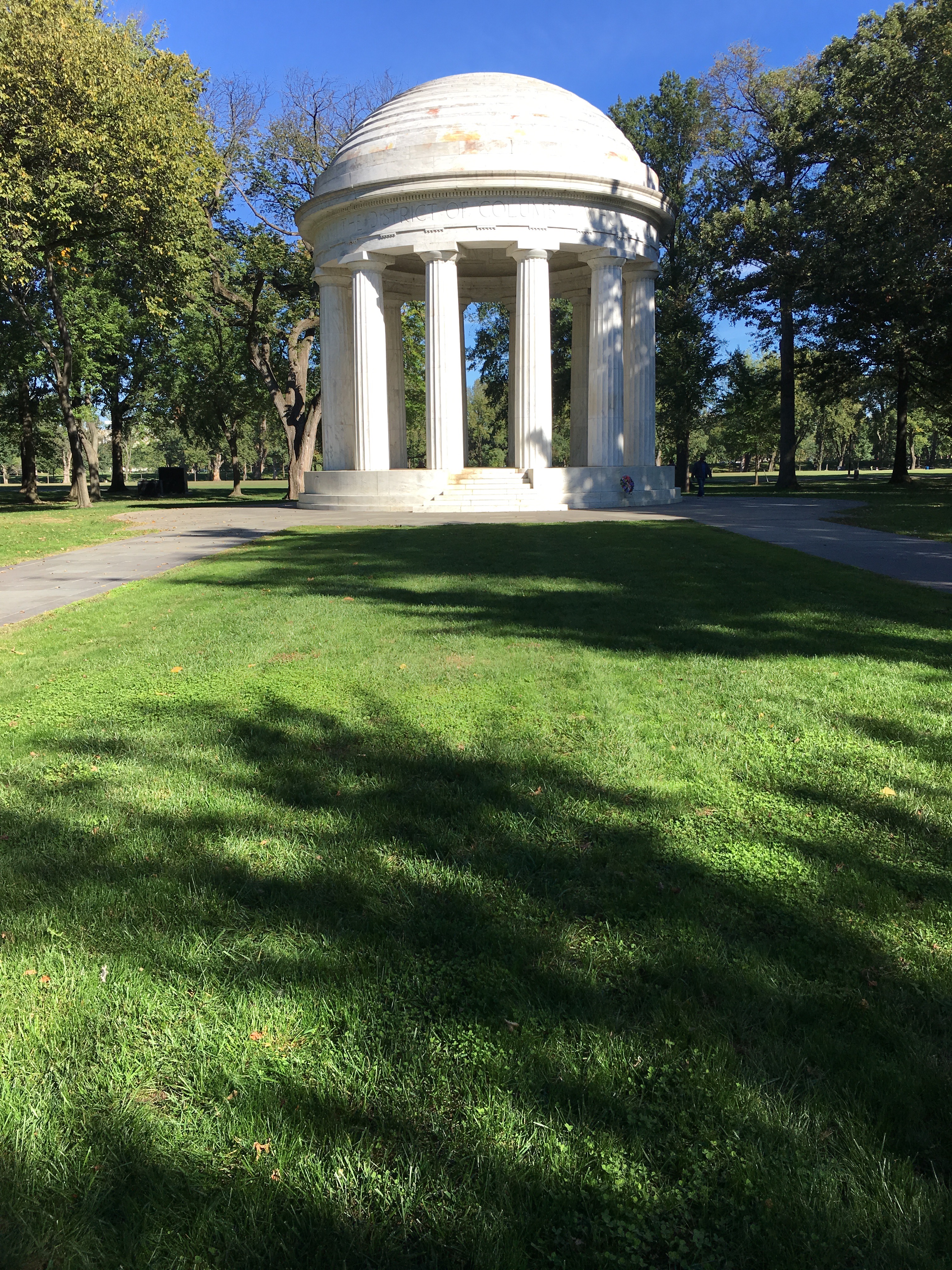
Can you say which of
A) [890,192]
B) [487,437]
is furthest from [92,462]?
[487,437]

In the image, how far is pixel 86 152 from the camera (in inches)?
997

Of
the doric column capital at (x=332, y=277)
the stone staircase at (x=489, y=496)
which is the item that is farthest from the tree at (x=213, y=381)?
the stone staircase at (x=489, y=496)

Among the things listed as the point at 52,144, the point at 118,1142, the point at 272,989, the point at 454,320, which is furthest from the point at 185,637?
the point at 454,320

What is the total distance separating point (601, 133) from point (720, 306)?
1489cm

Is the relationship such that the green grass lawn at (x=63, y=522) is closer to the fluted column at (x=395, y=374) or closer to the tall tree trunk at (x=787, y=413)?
the fluted column at (x=395, y=374)

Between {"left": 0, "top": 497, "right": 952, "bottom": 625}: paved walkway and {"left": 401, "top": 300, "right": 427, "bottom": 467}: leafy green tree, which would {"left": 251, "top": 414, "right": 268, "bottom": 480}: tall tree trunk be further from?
{"left": 0, "top": 497, "right": 952, "bottom": 625}: paved walkway

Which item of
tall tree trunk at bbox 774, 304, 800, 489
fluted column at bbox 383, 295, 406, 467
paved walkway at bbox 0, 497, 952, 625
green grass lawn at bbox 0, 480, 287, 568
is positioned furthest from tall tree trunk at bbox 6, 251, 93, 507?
tall tree trunk at bbox 774, 304, 800, 489

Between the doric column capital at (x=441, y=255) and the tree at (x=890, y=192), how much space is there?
53.2 ft

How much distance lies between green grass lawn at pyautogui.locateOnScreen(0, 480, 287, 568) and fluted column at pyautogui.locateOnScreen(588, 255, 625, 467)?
16.0m

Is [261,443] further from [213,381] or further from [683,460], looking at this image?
[683,460]

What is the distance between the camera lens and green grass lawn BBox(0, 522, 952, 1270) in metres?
2.11

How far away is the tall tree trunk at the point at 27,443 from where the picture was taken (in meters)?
44.0

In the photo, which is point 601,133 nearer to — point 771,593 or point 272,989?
point 771,593

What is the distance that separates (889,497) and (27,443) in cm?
4192
